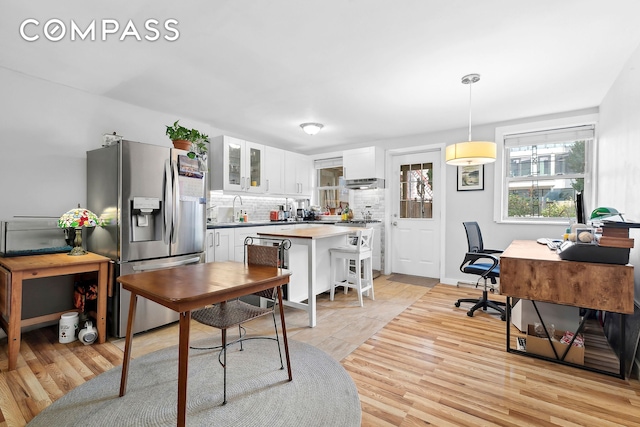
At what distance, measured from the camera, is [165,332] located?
2.91 m

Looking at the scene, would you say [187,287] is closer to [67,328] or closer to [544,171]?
[67,328]

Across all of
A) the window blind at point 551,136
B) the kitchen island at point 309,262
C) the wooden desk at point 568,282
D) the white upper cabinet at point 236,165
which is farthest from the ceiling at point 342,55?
the wooden desk at point 568,282

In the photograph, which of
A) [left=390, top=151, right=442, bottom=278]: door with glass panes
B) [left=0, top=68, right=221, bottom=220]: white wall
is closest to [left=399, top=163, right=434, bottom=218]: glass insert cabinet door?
[left=390, top=151, right=442, bottom=278]: door with glass panes

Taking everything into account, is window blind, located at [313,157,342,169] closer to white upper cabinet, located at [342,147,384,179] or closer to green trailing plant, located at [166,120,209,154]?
white upper cabinet, located at [342,147,384,179]

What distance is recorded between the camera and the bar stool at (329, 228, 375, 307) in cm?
362

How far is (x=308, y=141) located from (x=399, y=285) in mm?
3030

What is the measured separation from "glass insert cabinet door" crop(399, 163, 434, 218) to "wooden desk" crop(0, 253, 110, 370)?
4.39 m

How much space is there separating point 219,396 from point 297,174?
4.40 m

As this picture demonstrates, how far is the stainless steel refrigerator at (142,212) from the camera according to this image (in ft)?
9.05

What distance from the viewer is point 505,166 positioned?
433 cm

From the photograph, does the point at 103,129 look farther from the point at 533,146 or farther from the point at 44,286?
the point at 533,146

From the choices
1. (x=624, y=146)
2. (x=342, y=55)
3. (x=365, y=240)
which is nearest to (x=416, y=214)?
(x=365, y=240)

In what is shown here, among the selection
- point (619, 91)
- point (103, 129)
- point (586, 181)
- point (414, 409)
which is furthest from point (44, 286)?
point (586, 181)

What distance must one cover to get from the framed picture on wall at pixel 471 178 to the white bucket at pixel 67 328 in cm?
502
